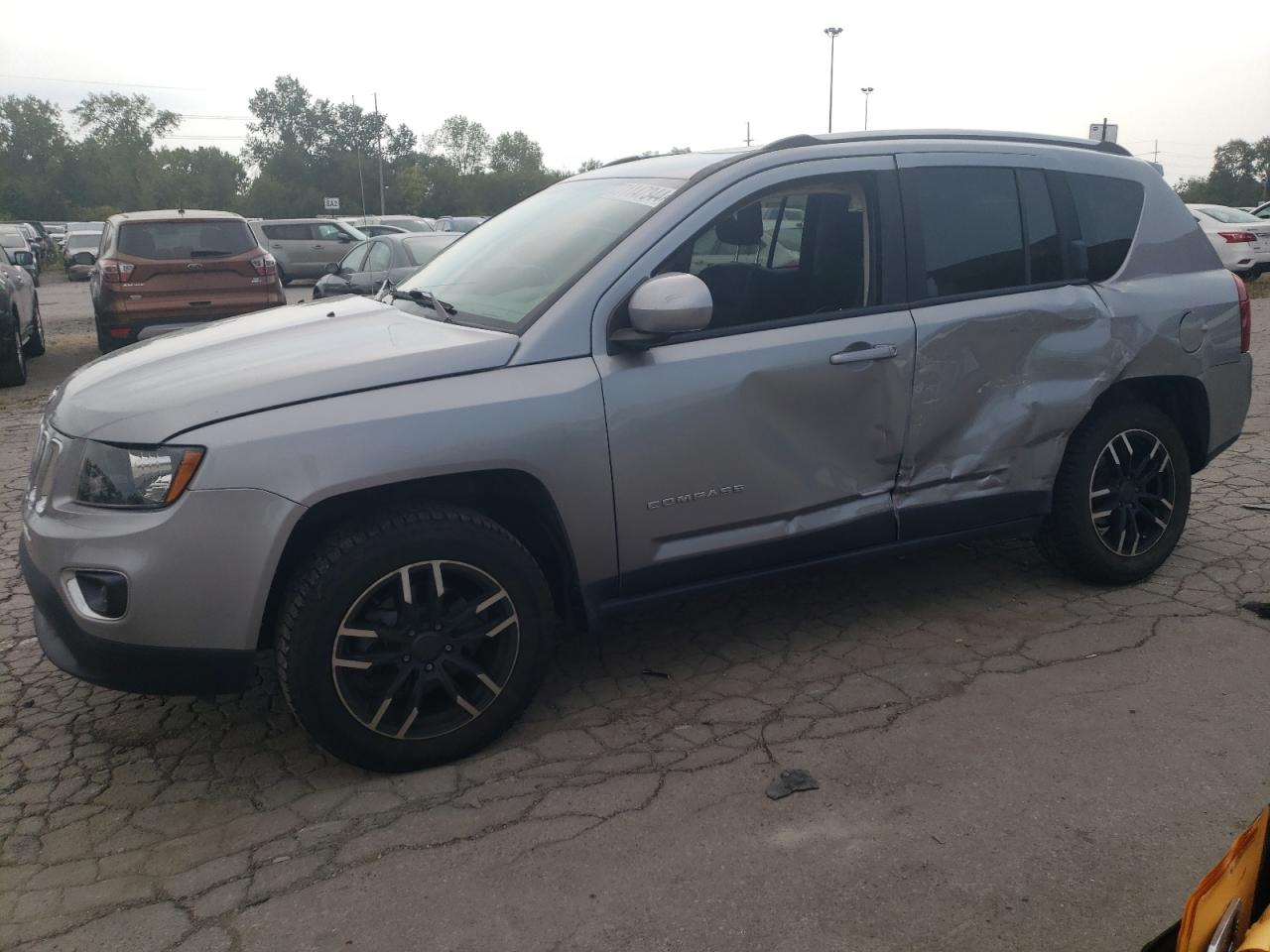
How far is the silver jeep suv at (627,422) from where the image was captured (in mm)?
2994

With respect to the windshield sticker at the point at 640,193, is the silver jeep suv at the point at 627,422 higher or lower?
lower

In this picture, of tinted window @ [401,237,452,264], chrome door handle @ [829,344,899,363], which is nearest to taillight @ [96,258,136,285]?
tinted window @ [401,237,452,264]

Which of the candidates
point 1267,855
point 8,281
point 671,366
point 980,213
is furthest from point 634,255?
point 8,281

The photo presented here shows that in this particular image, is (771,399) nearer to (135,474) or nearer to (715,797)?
(715,797)

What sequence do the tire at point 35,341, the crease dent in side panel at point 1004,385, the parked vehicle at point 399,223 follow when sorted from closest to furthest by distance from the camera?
the crease dent in side panel at point 1004,385 < the tire at point 35,341 < the parked vehicle at point 399,223

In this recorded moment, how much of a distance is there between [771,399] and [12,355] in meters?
10.1

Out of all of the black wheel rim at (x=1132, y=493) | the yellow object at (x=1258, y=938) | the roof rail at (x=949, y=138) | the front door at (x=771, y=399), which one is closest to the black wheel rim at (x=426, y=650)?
Result: the front door at (x=771, y=399)

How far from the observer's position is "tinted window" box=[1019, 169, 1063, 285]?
13.7 ft

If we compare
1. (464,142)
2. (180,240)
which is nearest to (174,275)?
(180,240)

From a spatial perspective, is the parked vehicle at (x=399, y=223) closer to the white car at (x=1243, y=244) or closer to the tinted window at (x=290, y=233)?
the tinted window at (x=290, y=233)

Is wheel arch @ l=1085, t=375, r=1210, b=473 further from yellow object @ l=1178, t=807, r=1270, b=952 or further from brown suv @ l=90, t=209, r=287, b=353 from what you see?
brown suv @ l=90, t=209, r=287, b=353

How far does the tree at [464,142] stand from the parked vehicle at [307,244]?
346 feet

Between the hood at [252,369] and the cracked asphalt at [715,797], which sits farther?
the hood at [252,369]

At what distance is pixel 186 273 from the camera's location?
37.8 feet
